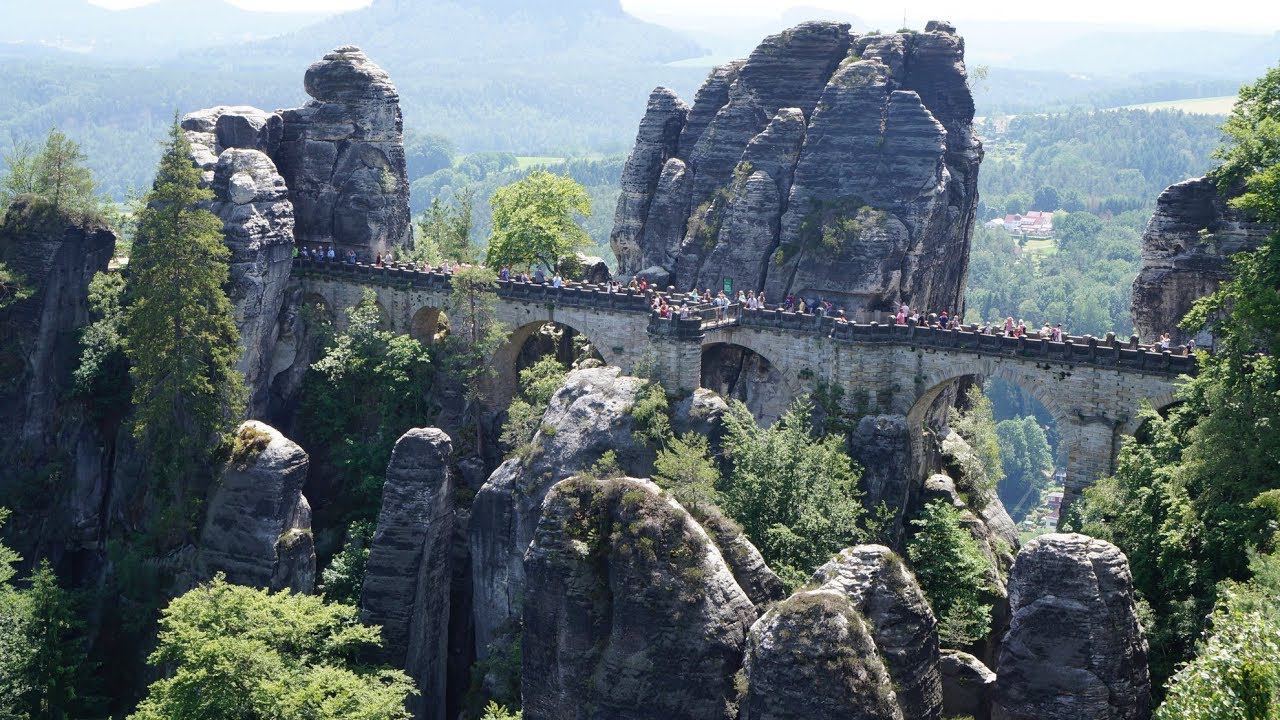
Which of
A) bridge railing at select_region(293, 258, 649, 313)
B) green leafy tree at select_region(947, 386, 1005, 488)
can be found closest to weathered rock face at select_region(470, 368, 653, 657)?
bridge railing at select_region(293, 258, 649, 313)

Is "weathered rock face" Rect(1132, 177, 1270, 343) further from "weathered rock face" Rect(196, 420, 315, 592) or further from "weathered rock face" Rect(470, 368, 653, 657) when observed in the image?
"weathered rock face" Rect(196, 420, 315, 592)

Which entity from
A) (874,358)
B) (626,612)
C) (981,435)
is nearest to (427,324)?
(874,358)

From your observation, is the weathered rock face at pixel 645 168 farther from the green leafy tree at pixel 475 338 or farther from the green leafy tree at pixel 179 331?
the green leafy tree at pixel 179 331

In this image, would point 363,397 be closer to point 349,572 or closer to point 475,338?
point 475,338

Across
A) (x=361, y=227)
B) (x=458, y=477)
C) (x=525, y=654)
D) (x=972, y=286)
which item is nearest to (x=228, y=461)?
(x=458, y=477)

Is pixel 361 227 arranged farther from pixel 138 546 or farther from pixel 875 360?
pixel 875 360
